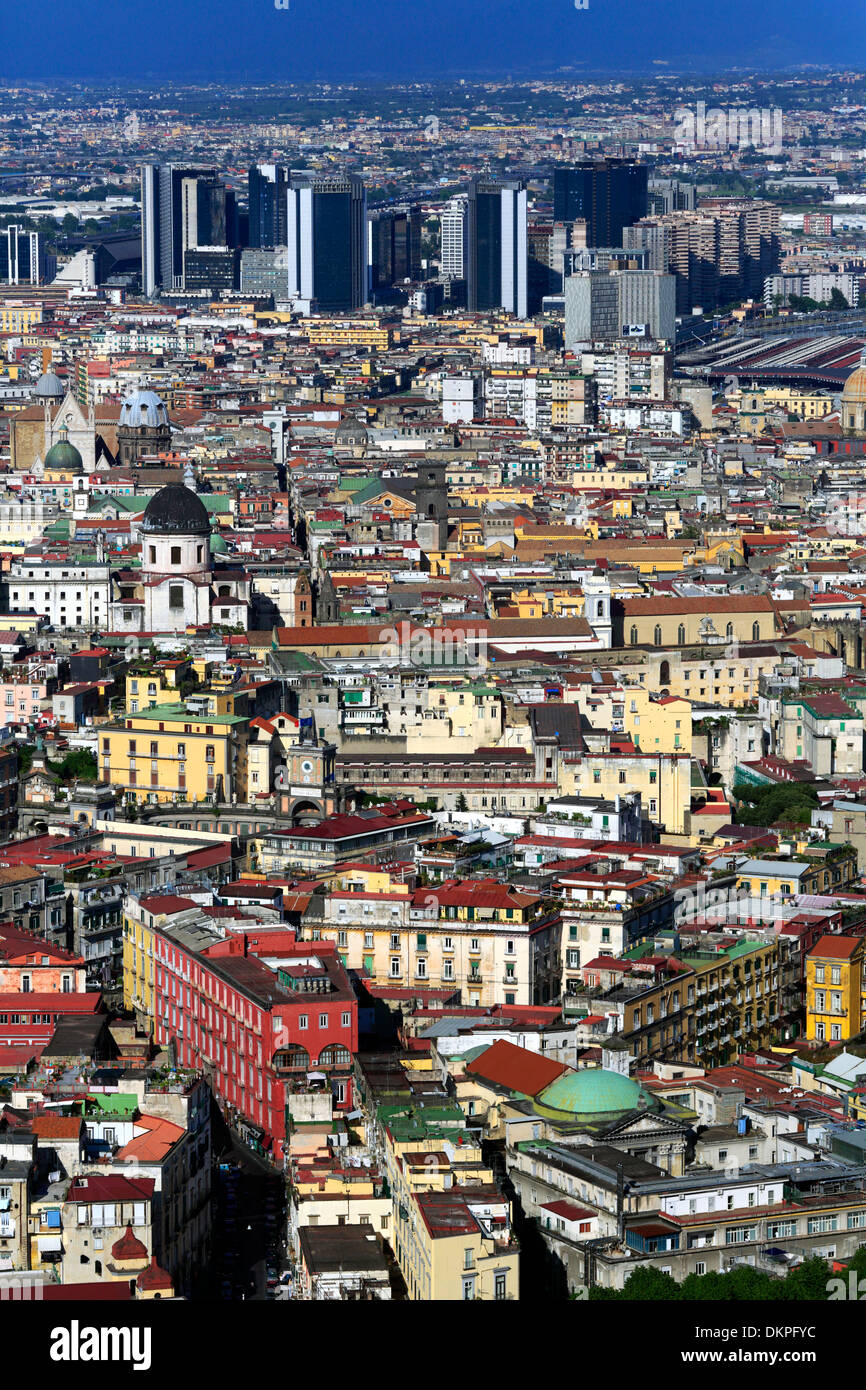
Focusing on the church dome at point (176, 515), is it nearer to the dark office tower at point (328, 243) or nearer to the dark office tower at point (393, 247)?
the dark office tower at point (328, 243)

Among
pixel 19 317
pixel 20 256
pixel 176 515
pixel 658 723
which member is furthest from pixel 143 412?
pixel 20 256

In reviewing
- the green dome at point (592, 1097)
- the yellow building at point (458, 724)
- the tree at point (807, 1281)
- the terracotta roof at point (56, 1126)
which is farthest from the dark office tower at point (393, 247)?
the tree at point (807, 1281)

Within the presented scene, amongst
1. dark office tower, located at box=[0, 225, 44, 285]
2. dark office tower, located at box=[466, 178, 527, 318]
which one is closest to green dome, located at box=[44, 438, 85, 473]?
dark office tower, located at box=[466, 178, 527, 318]

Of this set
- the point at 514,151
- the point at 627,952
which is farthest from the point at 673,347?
the point at 627,952

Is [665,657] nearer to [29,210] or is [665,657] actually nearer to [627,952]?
[627,952]

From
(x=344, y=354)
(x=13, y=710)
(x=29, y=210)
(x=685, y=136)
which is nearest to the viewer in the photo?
(x=13, y=710)

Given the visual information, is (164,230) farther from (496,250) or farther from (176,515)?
(176,515)
